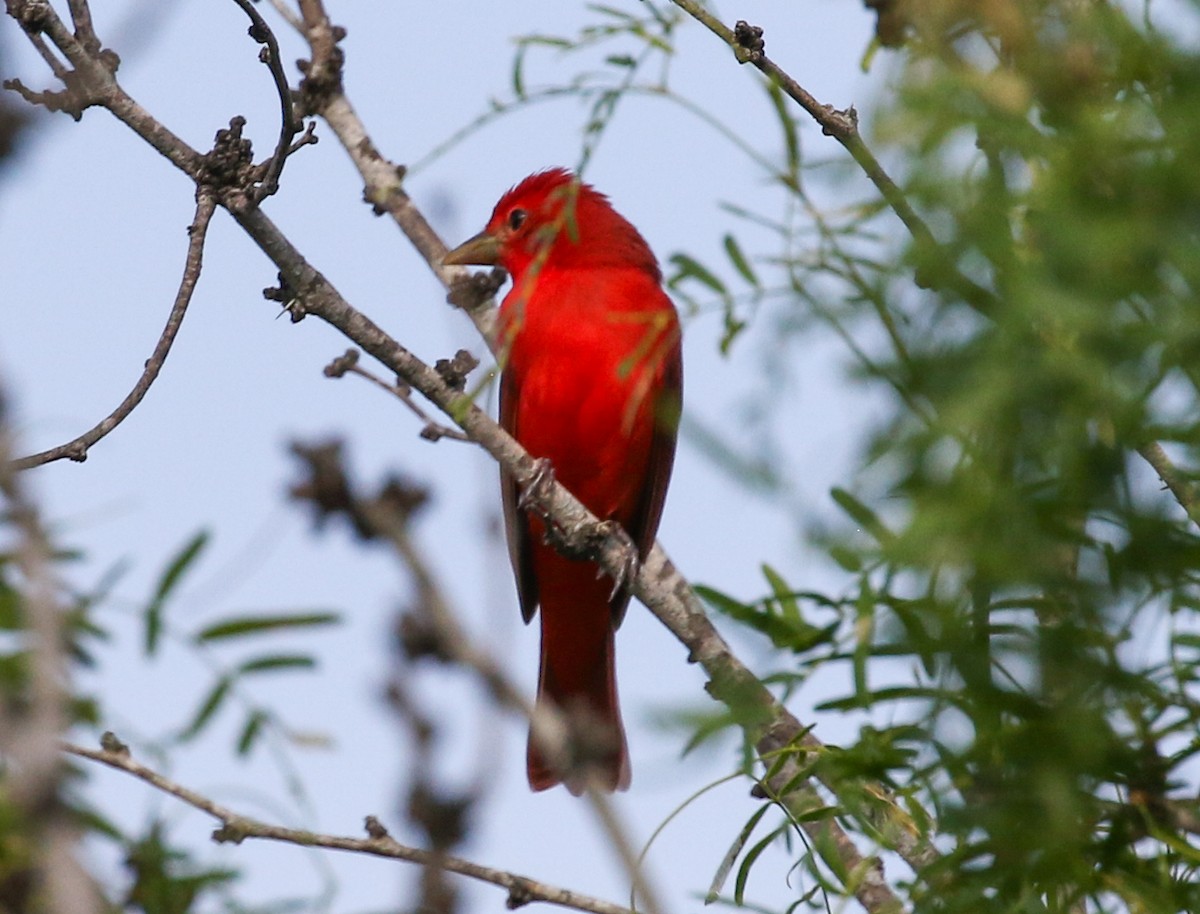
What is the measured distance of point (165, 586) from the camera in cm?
343

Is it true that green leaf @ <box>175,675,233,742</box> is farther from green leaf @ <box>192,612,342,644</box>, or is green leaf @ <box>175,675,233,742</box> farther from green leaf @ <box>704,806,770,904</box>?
green leaf @ <box>704,806,770,904</box>

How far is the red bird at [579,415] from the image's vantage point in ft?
16.8

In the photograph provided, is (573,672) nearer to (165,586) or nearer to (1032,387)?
(165,586)


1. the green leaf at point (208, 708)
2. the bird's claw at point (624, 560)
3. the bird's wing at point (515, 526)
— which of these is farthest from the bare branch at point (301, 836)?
the bird's wing at point (515, 526)

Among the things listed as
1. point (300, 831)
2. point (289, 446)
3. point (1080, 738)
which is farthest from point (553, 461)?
point (1080, 738)

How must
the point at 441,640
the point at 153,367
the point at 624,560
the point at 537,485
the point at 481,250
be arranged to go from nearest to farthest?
the point at 441,640 → the point at 153,367 → the point at 537,485 → the point at 624,560 → the point at 481,250

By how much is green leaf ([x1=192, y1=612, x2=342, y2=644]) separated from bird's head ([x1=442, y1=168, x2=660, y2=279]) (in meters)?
2.30

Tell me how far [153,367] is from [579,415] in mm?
2406

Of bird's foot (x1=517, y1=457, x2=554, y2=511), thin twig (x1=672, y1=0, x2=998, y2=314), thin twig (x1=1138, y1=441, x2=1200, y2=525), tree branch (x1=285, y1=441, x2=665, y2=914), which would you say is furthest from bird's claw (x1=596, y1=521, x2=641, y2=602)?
thin twig (x1=1138, y1=441, x2=1200, y2=525)

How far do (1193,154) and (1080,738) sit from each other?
53cm

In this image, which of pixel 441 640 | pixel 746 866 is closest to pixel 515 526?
pixel 746 866

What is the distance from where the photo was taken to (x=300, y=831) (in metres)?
3.01

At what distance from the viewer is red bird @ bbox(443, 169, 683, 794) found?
5.13 meters

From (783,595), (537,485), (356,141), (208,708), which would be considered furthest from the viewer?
(356,141)
